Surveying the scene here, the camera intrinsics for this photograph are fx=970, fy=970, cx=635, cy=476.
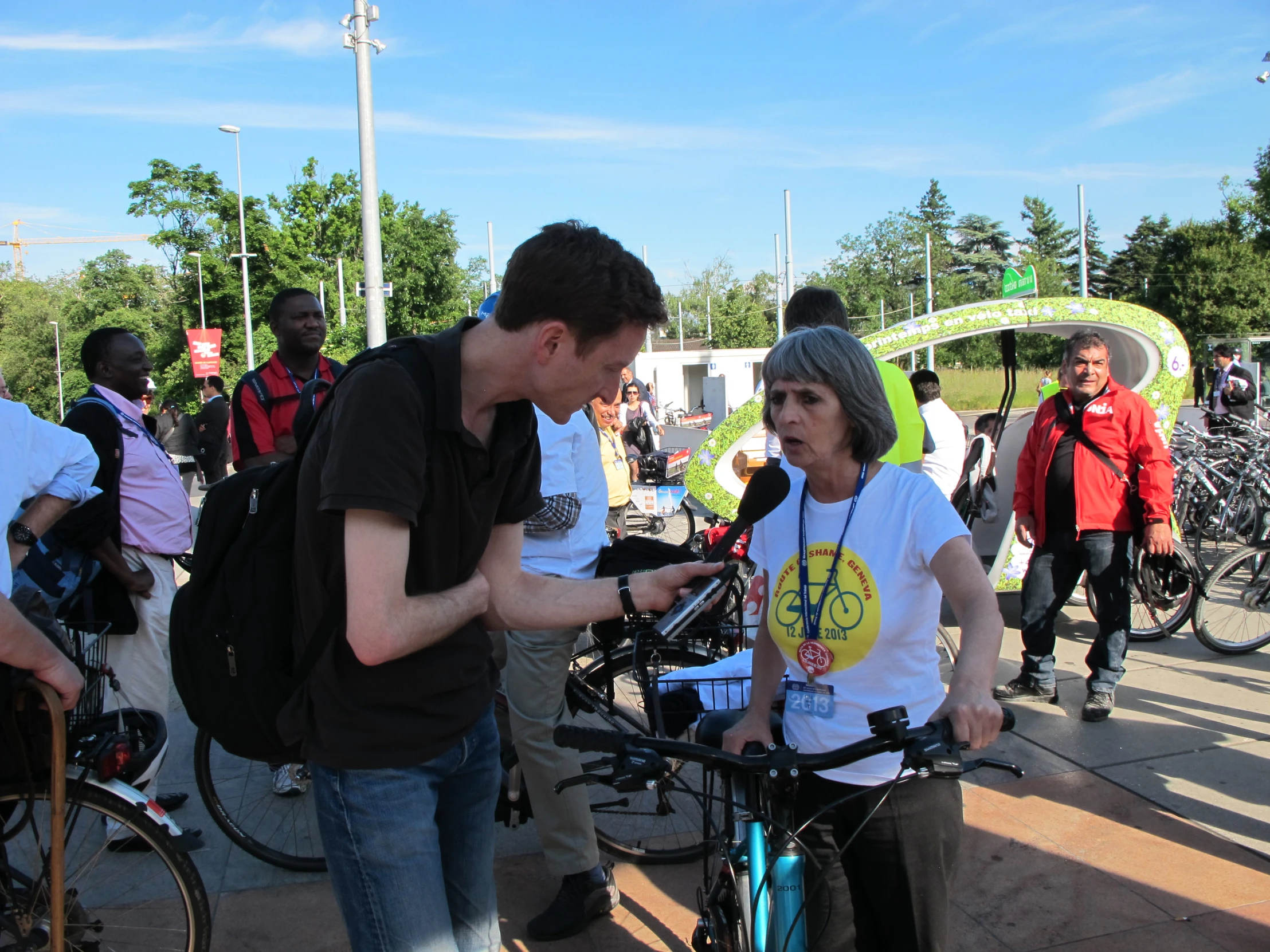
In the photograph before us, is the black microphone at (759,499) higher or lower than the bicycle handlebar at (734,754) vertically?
higher

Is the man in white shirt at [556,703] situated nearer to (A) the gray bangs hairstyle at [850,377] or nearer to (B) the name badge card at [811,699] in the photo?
(B) the name badge card at [811,699]

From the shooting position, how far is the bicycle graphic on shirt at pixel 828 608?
2.16m

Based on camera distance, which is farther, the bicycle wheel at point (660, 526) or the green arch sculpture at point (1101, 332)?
the bicycle wheel at point (660, 526)

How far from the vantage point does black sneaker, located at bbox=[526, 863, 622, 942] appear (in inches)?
129

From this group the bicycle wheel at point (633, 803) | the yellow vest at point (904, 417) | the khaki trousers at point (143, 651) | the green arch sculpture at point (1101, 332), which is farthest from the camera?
the green arch sculpture at point (1101, 332)

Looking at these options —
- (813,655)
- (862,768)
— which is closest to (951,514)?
(813,655)

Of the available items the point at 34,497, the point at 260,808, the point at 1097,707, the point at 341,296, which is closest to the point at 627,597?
the point at 34,497

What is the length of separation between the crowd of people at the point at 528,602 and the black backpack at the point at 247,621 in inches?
2.2

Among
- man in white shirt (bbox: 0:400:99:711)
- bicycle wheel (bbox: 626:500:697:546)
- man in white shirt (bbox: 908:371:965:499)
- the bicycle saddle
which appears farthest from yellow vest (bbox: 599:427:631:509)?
the bicycle saddle

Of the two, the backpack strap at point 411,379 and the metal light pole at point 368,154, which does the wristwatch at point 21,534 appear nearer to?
the backpack strap at point 411,379

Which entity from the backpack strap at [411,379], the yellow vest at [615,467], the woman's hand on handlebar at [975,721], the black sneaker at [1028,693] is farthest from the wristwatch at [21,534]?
the black sneaker at [1028,693]

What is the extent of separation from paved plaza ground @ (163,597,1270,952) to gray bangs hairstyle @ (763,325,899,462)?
191cm

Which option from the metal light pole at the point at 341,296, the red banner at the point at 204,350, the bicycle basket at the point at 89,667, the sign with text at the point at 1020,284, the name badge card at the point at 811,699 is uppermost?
the metal light pole at the point at 341,296

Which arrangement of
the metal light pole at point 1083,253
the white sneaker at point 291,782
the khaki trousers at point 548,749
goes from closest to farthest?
the khaki trousers at point 548,749
the white sneaker at point 291,782
the metal light pole at point 1083,253
